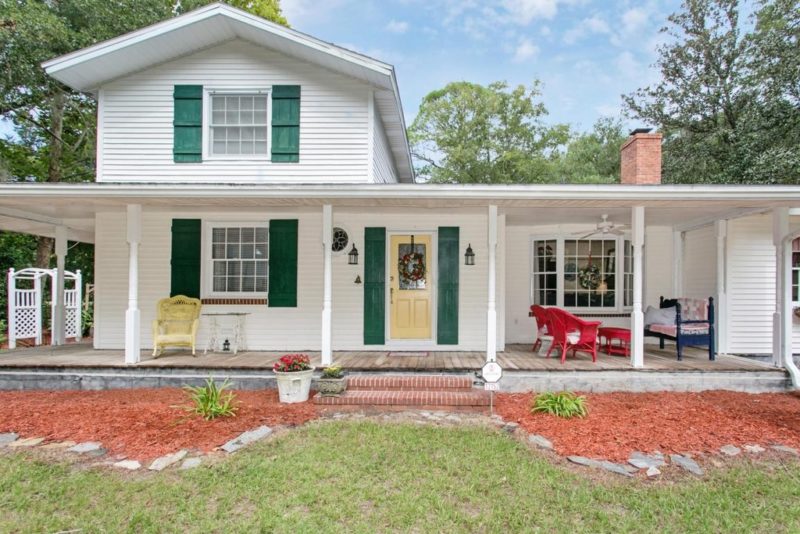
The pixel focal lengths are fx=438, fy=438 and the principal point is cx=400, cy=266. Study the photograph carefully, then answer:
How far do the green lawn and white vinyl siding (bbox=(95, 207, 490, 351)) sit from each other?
138 inches

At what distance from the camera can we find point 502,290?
24.1ft

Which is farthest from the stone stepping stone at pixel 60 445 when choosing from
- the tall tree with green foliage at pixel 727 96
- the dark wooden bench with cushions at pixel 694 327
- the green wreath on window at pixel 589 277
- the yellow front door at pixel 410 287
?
the tall tree with green foliage at pixel 727 96

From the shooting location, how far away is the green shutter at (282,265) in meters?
7.39

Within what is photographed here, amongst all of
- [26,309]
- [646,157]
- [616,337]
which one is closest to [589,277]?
[616,337]

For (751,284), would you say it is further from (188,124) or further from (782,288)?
(188,124)

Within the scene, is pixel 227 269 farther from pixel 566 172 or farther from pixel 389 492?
pixel 566 172

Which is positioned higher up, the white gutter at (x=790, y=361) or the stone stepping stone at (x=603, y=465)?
the white gutter at (x=790, y=361)

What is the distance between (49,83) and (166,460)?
1276cm

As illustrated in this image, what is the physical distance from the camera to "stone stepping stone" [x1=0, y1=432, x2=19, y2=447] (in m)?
4.20

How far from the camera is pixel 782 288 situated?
6238 millimetres

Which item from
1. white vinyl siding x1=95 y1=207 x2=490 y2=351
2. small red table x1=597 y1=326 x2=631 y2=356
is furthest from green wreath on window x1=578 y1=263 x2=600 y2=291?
white vinyl siding x1=95 y1=207 x2=490 y2=351

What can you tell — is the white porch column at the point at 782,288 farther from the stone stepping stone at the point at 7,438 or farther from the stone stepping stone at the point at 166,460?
the stone stepping stone at the point at 7,438

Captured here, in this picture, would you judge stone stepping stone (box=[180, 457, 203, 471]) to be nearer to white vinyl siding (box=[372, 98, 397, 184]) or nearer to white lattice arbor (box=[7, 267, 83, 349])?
white vinyl siding (box=[372, 98, 397, 184])

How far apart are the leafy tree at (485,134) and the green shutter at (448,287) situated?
53.3 feet
